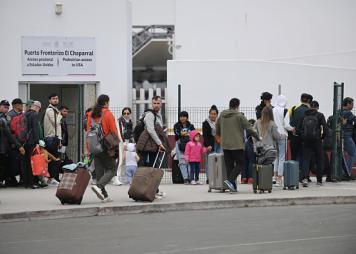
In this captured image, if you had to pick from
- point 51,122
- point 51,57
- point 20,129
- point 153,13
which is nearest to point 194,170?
point 51,122

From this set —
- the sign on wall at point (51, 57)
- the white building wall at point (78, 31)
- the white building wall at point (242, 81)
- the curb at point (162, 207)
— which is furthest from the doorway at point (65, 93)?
the curb at point (162, 207)

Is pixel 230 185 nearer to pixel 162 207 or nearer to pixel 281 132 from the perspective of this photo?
pixel 281 132

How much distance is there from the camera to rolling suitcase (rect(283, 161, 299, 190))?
1781 centimetres

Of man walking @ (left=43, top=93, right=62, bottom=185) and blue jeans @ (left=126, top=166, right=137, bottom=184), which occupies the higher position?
man walking @ (left=43, top=93, right=62, bottom=185)

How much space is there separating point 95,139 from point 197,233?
3.62 metres

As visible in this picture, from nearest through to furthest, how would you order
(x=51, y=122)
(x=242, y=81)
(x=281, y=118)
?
(x=281, y=118) → (x=51, y=122) → (x=242, y=81)

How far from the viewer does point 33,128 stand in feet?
60.2

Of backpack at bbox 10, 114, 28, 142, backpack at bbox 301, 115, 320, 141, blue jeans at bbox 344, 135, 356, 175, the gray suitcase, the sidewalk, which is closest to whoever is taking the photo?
the sidewalk

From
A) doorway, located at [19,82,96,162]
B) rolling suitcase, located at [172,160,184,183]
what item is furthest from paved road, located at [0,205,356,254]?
doorway, located at [19,82,96,162]

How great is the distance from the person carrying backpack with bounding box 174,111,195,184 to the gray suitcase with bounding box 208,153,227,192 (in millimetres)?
2542

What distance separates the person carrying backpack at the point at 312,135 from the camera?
1861 centimetres

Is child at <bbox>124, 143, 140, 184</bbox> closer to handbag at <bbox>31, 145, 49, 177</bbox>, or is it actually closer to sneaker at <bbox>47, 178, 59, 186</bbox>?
sneaker at <bbox>47, 178, 59, 186</bbox>

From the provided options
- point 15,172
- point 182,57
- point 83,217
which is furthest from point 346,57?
point 83,217

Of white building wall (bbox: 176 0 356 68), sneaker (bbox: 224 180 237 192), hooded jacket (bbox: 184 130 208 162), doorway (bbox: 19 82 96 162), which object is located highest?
white building wall (bbox: 176 0 356 68)
